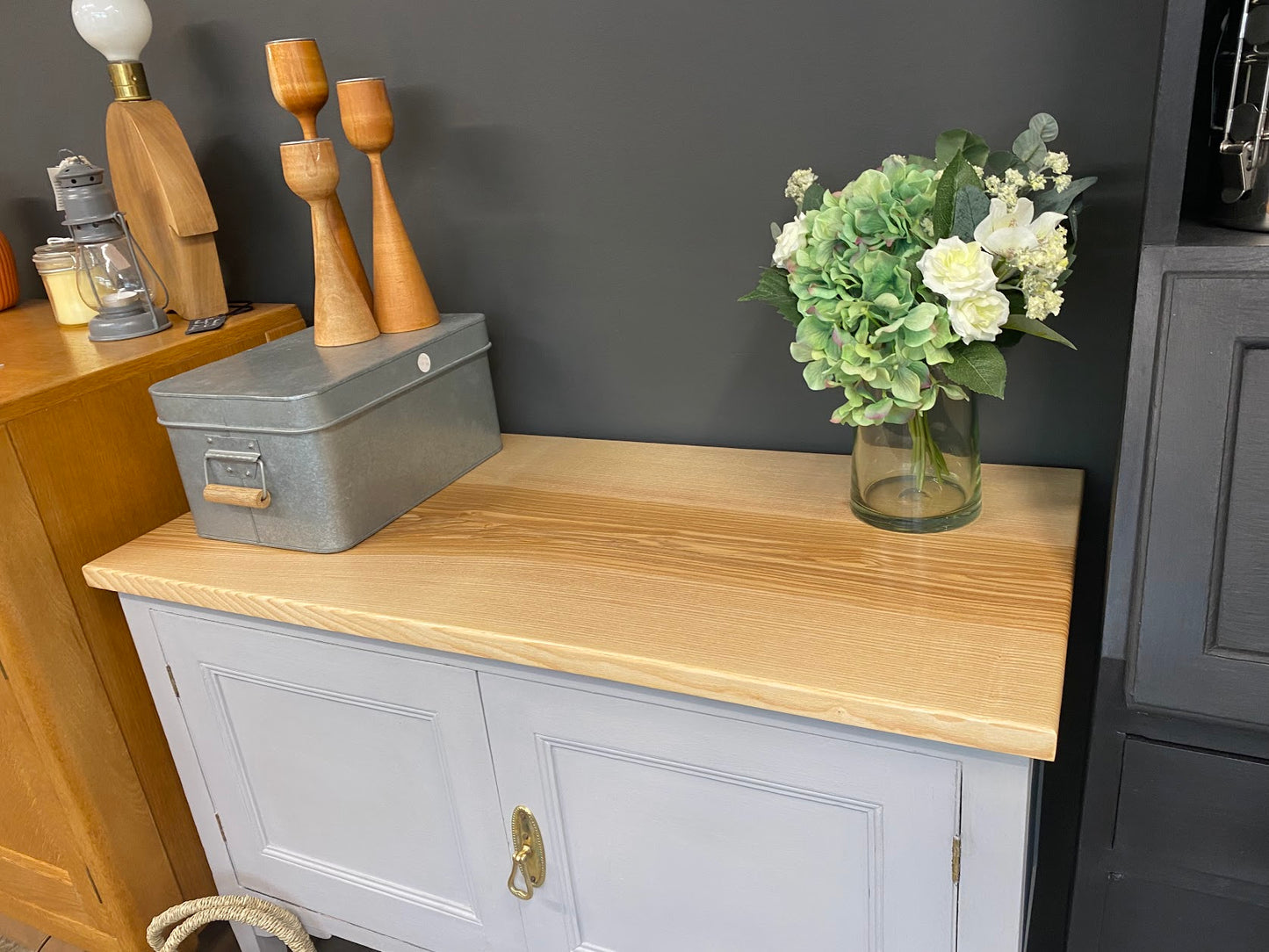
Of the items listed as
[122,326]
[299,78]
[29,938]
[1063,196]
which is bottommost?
[29,938]

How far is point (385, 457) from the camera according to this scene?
45.3 inches

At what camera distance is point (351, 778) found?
1.16 m

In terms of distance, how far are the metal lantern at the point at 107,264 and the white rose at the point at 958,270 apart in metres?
1.07

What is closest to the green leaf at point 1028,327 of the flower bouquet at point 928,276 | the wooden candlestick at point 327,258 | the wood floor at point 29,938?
the flower bouquet at point 928,276

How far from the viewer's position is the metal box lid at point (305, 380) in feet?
3.46

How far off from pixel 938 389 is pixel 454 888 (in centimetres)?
80

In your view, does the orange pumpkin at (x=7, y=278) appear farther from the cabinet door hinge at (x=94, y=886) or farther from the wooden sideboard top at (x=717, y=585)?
the cabinet door hinge at (x=94, y=886)

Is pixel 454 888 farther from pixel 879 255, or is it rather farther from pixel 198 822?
pixel 879 255

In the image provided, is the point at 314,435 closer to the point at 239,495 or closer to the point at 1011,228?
the point at 239,495

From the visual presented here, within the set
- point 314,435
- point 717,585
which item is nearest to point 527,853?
point 717,585

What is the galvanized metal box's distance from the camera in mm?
1070

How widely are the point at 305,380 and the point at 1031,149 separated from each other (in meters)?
0.79

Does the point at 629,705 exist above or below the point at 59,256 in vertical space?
below

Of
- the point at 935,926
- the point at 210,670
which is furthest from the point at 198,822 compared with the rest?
the point at 935,926
